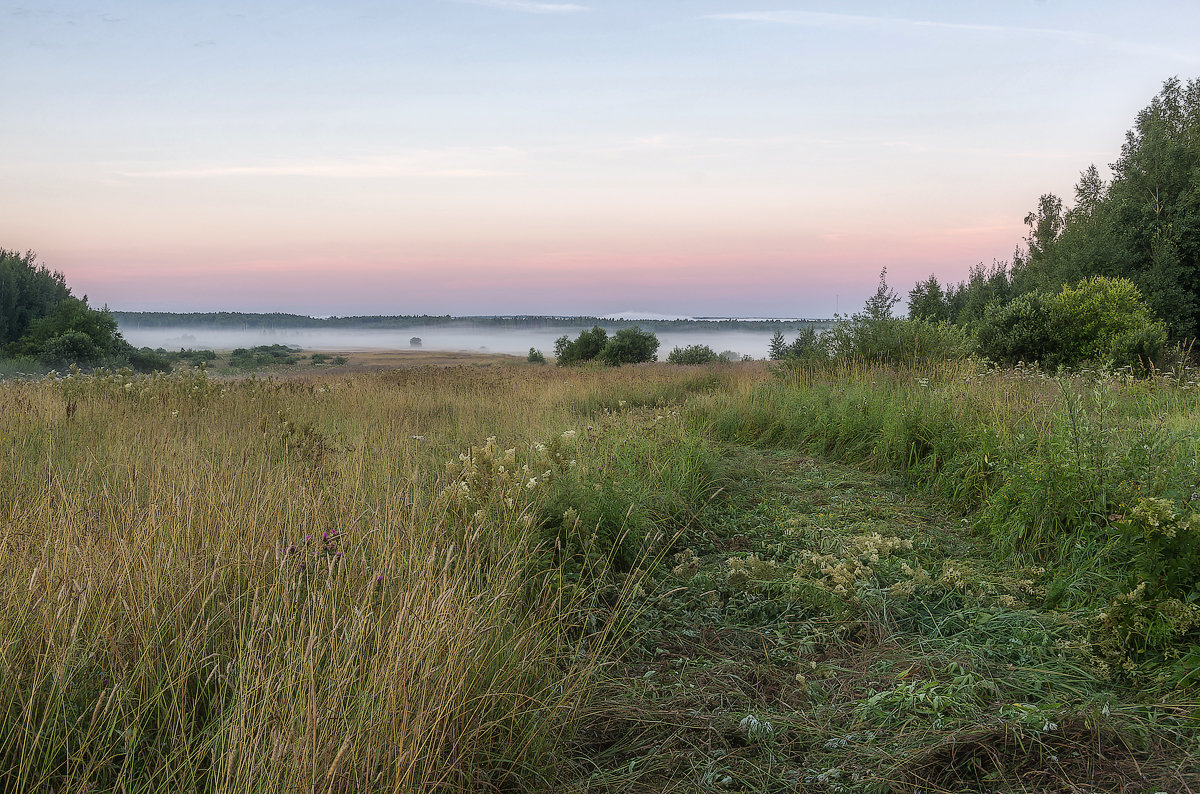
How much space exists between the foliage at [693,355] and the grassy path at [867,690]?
1871 centimetres

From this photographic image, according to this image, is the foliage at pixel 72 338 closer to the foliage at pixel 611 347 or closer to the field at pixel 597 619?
the foliage at pixel 611 347

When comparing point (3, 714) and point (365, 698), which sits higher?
point (365, 698)

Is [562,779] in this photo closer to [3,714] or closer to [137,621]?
[137,621]

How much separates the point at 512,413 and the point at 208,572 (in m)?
5.88

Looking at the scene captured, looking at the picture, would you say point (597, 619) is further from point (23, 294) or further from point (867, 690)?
point (23, 294)

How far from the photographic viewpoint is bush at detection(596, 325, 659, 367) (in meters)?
26.6

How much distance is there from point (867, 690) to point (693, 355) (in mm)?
20869

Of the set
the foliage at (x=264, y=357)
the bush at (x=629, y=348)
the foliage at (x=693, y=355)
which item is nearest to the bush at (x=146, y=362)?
the foliage at (x=264, y=357)

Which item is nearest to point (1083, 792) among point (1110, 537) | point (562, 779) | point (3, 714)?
point (562, 779)

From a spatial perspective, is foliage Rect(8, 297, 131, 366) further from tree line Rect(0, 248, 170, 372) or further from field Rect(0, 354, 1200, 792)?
field Rect(0, 354, 1200, 792)

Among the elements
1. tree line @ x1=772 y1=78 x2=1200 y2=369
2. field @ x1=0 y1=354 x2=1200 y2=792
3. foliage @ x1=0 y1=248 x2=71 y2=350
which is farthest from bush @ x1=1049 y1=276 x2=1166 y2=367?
foliage @ x1=0 y1=248 x2=71 y2=350

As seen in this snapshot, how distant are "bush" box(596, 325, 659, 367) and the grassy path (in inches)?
871

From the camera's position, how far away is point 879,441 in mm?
7180

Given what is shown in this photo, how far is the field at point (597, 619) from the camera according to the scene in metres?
1.94
